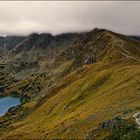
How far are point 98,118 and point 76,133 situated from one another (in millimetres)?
9454

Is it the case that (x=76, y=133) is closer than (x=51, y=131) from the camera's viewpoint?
Yes

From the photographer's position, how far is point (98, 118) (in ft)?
462

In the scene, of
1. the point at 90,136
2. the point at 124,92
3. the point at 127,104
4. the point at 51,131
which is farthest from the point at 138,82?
the point at 90,136

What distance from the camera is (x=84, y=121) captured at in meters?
147

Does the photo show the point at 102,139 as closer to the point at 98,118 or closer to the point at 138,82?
the point at 98,118

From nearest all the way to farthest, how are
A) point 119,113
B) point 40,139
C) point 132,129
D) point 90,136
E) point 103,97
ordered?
point 132,129 → point 90,136 → point 119,113 → point 40,139 → point 103,97

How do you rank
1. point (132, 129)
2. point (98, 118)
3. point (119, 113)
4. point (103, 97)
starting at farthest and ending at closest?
point (103, 97)
point (98, 118)
point (119, 113)
point (132, 129)

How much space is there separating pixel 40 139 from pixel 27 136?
597 inches

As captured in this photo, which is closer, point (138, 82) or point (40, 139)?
point (40, 139)

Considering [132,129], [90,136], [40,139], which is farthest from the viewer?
[40,139]

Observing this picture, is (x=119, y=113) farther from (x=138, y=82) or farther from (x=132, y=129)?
(x=138, y=82)

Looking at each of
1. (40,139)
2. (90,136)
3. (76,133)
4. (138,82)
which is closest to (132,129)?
(90,136)

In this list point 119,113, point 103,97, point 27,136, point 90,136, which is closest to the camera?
point 90,136

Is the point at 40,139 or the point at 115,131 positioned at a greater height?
the point at 115,131
